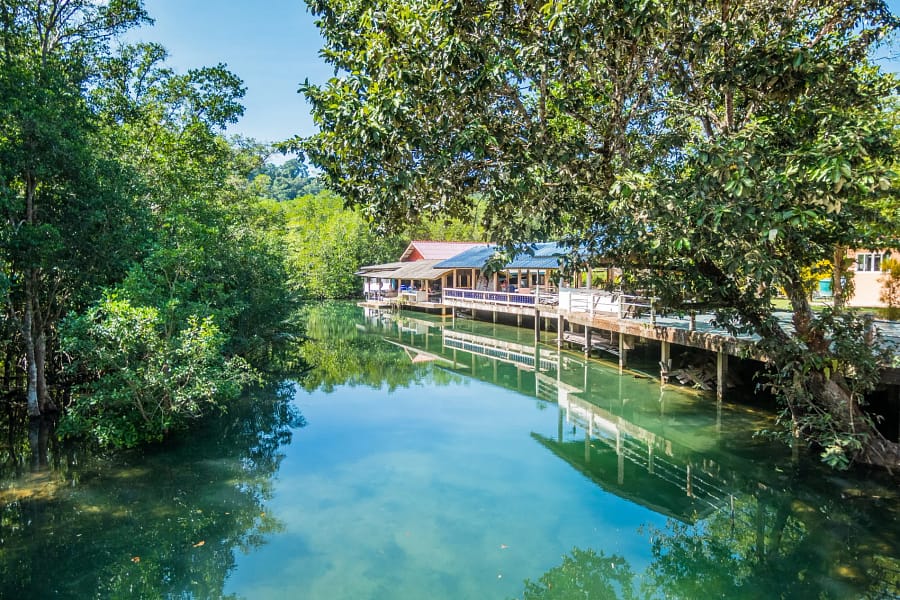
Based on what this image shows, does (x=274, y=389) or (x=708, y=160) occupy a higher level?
(x=708, y=160)

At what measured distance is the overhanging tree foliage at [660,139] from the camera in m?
6.21

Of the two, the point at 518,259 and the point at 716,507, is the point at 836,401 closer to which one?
the point at 716,507

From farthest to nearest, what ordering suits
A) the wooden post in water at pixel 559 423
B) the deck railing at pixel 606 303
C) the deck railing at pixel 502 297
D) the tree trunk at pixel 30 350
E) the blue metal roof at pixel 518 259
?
the blue metal roof at pixel 518 259 < the deck railing at pixel 502 297 < the deck railing at pixel 606 303 < the wooden post in water at pixel 559 423 < the tree trunk at pixel 30 350

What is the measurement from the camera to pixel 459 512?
717 centimetres

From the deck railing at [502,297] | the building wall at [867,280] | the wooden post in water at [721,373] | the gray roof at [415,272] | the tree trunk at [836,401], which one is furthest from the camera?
the gray roof at [415,272]

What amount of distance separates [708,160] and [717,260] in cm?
305

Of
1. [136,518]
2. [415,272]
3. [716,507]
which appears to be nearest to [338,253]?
[415,272]

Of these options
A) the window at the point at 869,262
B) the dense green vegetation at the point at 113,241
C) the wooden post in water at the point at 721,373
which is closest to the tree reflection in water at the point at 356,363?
the dense green vegetation at the point at 113,241

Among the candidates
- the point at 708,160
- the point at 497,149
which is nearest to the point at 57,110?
the point at 497,149

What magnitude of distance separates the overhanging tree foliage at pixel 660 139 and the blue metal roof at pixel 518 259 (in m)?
12.8

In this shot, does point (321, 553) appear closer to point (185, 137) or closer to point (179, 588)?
point (179, 588)

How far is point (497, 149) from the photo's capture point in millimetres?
7617

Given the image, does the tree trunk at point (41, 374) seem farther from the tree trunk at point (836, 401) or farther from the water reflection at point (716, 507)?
the tree trunk at point (836, 401)

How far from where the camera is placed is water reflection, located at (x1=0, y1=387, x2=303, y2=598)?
5.57 m
